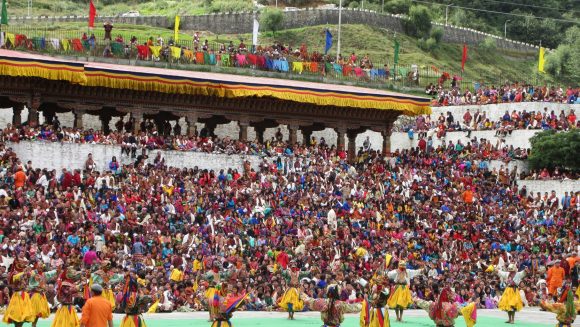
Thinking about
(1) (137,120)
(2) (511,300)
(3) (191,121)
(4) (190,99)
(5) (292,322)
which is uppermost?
(4) (190,99)

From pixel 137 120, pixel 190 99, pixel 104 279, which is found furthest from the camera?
pixel 190 99

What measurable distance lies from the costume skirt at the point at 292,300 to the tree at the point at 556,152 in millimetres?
23164

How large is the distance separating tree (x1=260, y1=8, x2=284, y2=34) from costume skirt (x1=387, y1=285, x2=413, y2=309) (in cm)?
5542

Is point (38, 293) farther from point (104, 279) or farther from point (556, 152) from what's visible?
point (556, 152)

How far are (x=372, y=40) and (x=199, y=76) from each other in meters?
38.2

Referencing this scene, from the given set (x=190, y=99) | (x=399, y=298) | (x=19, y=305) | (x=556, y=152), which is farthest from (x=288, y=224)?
(x=556, y=152)

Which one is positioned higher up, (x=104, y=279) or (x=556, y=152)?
(x=104, y=279)

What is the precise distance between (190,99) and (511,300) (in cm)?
1908

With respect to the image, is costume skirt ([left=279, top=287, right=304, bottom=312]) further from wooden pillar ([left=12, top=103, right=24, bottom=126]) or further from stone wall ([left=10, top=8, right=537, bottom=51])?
stone wall ([left=10, top=8, right=537, bottom=51])

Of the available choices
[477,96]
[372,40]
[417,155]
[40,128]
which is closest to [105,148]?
[40,128]

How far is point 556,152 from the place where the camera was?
4984 cm

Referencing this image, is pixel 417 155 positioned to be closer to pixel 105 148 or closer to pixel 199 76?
pixel 199 76

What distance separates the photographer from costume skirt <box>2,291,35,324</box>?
2311 cm

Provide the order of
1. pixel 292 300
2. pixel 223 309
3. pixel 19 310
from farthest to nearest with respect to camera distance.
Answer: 1. pixel 292 300
2. pixel 19 310
3. pixel 223 309
